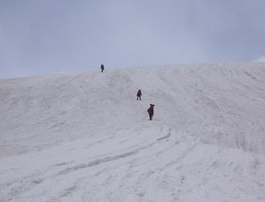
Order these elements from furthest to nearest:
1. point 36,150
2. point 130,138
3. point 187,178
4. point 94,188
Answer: point 130,138 < point 36,150 < point 187,178 < point 94,188

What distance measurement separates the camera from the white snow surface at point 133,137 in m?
9.98

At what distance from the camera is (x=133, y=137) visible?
659 inches

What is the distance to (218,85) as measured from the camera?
3391 cm

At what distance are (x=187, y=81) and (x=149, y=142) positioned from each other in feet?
65.9

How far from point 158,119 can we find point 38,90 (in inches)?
550

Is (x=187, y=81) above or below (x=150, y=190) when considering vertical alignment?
above

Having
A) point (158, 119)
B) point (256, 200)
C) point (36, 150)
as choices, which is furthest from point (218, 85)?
point (256, 200)

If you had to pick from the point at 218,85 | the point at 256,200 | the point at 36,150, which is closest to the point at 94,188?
the point at 256,200

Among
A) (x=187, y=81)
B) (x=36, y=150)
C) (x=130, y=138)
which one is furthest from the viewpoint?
(x=187, y=81)

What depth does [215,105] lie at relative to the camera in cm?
2727

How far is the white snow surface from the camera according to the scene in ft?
32.7

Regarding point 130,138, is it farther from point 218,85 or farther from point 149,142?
point 218,85

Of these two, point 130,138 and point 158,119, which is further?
point 158,119

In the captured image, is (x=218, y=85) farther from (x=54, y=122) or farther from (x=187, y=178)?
(x=187, y=178)
